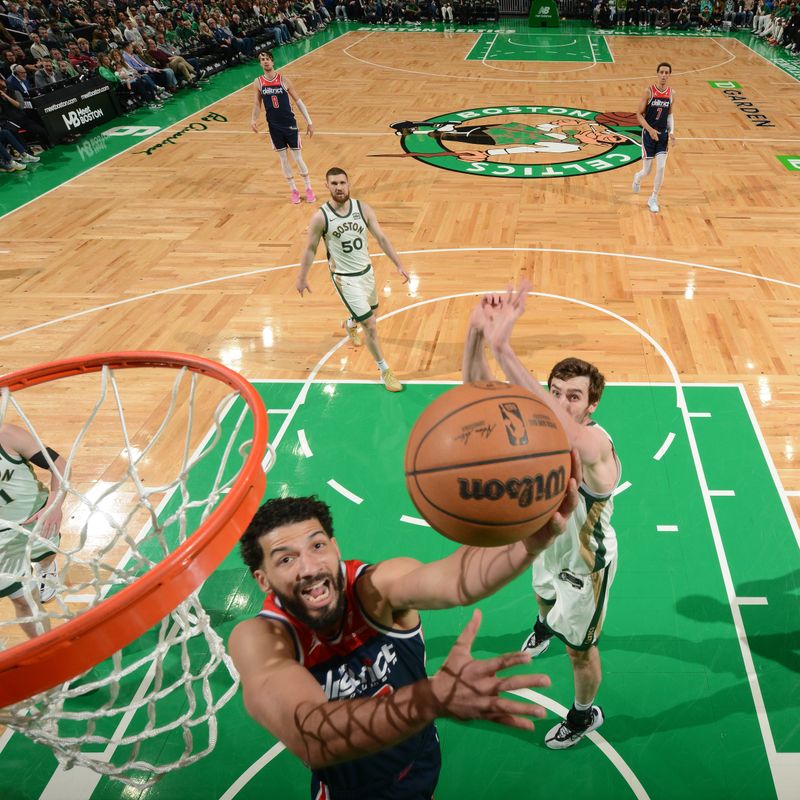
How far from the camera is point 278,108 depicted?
9.39 m

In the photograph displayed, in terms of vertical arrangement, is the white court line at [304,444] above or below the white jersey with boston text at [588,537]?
below

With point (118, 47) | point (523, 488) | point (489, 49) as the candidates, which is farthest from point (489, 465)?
point (489, 49)

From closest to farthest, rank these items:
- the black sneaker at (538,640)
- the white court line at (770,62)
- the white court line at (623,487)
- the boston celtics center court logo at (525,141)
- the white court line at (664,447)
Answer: the black sneaker at (538,640), the white court line at (623,487), the white court line at (664,447), the boston celtics center court logo at (525,141), the white court line at (770,62)

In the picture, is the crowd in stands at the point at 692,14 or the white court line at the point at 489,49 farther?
the crowd in stands at the point at 692,14

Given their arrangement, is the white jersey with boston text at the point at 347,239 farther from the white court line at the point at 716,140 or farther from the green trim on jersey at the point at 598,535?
the white court line at the point at 716,140

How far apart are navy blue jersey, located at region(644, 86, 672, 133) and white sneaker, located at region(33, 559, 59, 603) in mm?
8511

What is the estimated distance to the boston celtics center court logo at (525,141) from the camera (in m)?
10.9

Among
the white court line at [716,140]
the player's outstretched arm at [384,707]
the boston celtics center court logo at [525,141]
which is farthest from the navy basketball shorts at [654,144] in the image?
the player's outstretched arm at [384,707]

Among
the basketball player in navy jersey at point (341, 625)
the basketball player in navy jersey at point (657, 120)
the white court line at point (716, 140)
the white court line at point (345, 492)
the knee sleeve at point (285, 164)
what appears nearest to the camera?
the basketball player in navy jersey at point (341, 625)

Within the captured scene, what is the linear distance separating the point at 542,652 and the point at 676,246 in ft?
19.9

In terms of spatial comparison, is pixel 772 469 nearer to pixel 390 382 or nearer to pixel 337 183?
pixel 390 382

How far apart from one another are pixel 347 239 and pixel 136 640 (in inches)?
134

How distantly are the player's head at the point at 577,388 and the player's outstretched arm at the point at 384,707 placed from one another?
1.62 metres

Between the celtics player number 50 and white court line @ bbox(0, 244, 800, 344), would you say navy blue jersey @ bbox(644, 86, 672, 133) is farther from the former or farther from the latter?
the celtics player number 50
